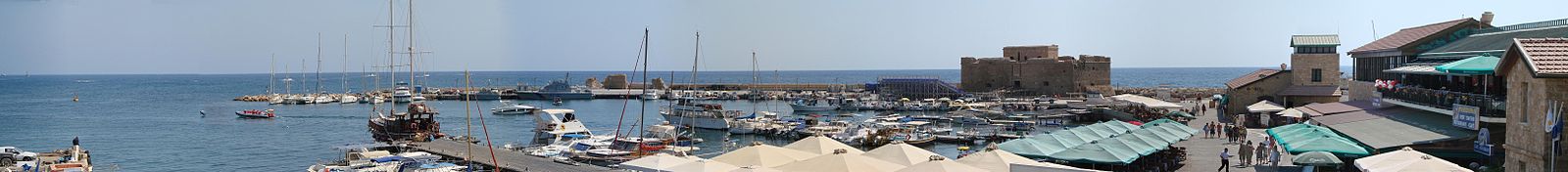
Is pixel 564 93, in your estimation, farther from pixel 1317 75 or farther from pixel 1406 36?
pixel 1406 36

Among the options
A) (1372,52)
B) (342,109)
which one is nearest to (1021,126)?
(1372,52)

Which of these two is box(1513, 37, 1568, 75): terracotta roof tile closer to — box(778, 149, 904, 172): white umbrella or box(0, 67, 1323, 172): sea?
box(778, 149, 904, 172): white umbrella

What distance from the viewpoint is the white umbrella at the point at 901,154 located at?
2592cm

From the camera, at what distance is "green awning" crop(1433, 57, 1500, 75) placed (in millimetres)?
23328

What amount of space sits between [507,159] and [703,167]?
405 inches

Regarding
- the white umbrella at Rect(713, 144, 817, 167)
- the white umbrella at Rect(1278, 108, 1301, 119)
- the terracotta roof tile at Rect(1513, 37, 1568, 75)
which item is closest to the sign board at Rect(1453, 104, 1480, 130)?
the terracotta roof tile at Rect(1513, 37, 1568, 75)

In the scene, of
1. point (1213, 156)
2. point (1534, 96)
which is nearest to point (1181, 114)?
point (1213, 156)

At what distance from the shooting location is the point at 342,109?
8950cm

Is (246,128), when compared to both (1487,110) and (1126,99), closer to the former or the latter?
(1126,99)

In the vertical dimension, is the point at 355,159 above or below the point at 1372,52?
below

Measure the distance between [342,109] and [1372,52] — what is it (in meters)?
65.6

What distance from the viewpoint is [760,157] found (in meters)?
26.8

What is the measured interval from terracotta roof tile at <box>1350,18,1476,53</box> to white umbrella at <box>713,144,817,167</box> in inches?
645

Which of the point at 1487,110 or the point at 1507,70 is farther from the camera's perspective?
the point at 1487,110
